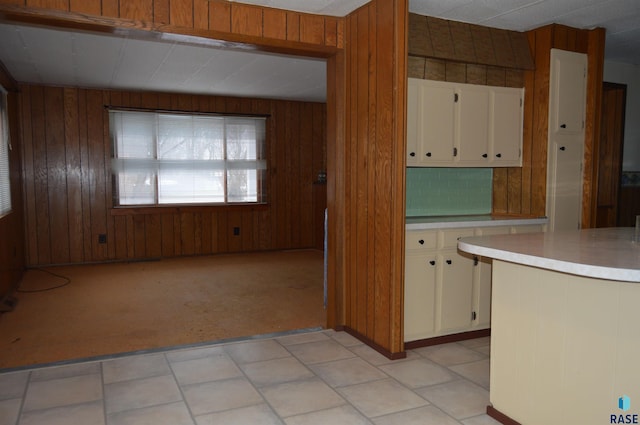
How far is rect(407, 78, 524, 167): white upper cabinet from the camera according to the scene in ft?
11.4

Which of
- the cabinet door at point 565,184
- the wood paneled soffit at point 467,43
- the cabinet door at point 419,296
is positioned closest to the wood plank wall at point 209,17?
the wood paneled soffit at point 467,43

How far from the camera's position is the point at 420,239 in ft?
10.8

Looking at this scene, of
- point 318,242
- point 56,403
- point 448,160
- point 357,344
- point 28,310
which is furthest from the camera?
point 318,242

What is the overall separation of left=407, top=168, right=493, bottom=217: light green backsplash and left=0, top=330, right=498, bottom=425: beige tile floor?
112 centimetres

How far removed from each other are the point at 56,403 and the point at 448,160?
9.36 ft

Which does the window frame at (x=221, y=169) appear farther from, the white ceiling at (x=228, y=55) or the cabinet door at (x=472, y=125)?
the cabinet door at (x=472, y=125)

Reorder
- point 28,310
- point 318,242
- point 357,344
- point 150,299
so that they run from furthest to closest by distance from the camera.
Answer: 1. point 318,242
2. point 150,299
3. point 28,310
4. point 357,344

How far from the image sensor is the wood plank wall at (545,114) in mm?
3816

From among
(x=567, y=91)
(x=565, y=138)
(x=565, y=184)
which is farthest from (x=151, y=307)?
(x=567, y=91)

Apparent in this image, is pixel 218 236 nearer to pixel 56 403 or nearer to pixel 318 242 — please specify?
pixel 318 242

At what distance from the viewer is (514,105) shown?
12.8 ft

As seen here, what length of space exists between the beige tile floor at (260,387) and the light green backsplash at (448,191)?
1.12 m

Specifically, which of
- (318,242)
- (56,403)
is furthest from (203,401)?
(318,242)

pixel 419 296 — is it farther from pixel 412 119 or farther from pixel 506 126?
pixel 506 126
